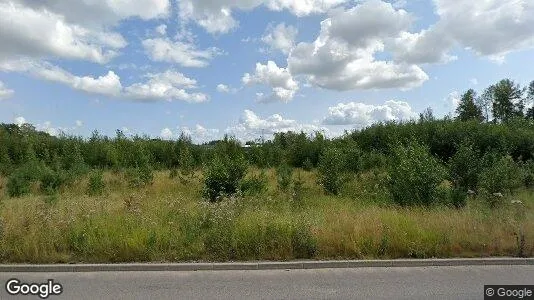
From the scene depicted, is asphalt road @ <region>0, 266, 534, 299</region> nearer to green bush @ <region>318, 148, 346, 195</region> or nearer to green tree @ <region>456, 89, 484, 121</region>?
green bush @ <region>318, 148, 346, 195</region>

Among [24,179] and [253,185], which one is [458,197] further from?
[24,179]

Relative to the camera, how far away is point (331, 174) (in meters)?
18.1

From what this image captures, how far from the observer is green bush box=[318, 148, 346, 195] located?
707 inches

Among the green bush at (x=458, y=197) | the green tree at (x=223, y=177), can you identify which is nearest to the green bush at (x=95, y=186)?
the green tree at (x=223, y=177)

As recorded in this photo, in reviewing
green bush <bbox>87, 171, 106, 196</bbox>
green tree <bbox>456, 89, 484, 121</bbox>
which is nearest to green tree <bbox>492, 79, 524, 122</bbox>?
green tree <bbox>456, 89, 484, 121</bbox>

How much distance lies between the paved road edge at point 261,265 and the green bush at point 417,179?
4687 mm

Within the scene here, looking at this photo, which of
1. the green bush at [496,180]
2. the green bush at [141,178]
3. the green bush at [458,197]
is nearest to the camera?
the green bush at [458,197]

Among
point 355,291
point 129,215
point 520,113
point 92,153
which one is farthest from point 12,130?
point 520,113

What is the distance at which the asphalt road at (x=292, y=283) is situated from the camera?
5852mm

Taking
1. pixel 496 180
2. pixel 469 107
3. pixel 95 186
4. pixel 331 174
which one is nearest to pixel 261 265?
pixel 496 180

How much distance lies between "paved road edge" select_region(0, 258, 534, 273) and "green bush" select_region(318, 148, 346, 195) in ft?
33.6

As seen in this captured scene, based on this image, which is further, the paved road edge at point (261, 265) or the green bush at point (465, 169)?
the green bush at point (465, 169)

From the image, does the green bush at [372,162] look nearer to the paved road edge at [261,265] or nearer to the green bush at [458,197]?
the green bush at [458,197]

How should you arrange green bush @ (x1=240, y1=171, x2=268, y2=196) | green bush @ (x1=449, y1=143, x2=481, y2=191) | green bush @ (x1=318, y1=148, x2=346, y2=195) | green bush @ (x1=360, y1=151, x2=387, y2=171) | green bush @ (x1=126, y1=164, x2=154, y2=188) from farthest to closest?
green bush @ (x1=360, y1=151, x2=387, y2=171), green bush @ (x1=126, y1=164, x2=154, y2=188), green bush @ (x1=318, y1=148, x2=346, y2=195), green bush @ (x1=240, y1=171, x2=268, y2=196), green bush @ (x1=449, y1=143, x2=481, y2=191)
